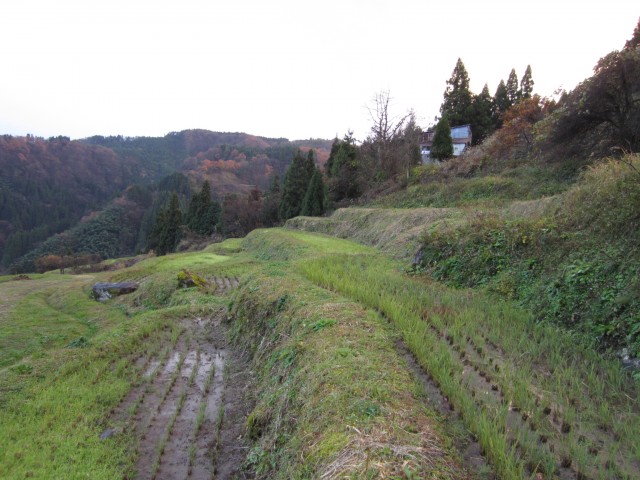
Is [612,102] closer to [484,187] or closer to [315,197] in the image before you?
[484,187]

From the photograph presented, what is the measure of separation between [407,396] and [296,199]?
124 ft

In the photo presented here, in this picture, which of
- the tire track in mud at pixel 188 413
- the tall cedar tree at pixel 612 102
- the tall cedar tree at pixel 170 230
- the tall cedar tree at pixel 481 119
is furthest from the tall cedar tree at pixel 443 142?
the tall cedar tree at pixel 170 230

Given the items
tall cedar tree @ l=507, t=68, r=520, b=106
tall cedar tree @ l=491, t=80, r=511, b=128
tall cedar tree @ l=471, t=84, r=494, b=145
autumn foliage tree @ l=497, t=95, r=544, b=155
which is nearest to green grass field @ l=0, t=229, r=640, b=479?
autumn foliage tree @ l=497, t=95, r=544, b=155

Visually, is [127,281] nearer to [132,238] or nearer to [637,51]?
[637,51]

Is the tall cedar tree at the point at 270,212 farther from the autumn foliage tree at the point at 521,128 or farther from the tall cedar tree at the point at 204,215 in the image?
the autumn foliage tree at the point at 521,128

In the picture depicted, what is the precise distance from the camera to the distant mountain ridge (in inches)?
3834

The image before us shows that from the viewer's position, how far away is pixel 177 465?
13.5 ft

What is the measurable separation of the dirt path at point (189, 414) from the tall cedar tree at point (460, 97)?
4003cm

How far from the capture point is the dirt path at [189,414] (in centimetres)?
410

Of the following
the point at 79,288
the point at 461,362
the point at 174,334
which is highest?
the point at 461,362

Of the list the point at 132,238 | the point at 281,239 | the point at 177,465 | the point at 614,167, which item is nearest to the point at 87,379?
the point at 177,465

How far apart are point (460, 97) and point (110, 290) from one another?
3880cm

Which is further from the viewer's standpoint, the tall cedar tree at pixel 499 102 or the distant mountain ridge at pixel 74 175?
the distant mountain ridge at pixel 74 175

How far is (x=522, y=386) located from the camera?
10.8 ft
